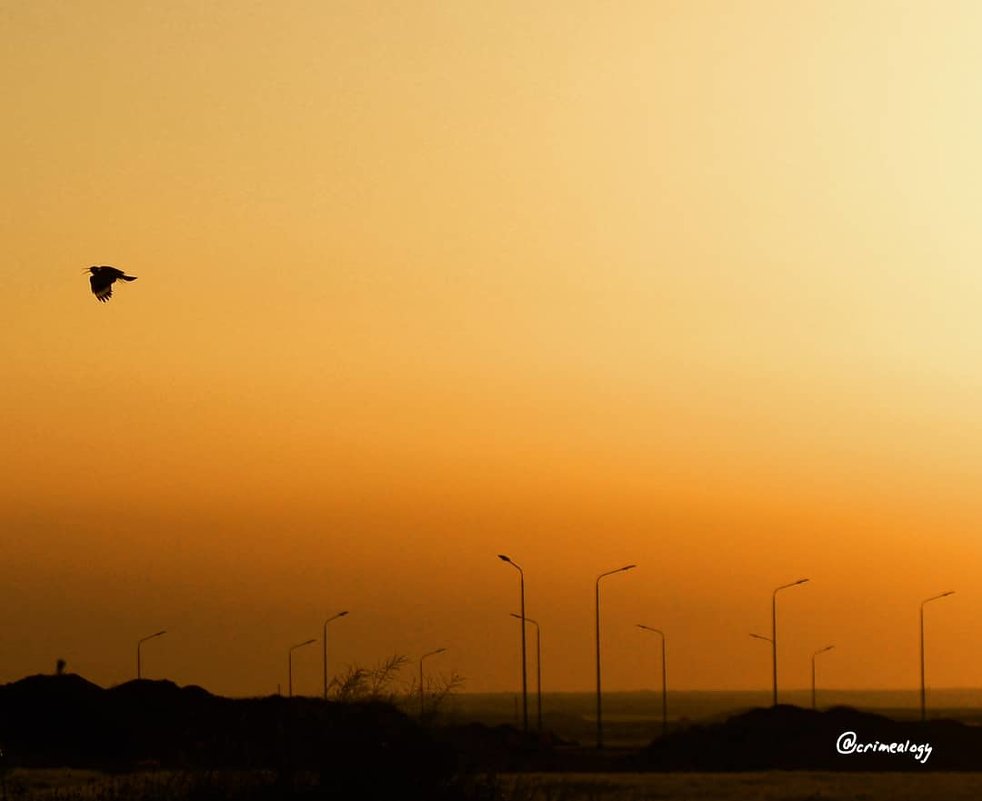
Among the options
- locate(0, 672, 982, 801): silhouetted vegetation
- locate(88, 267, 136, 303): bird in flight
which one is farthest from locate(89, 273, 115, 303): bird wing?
locate(0, 672, 982, 801): silhouetted vegetation

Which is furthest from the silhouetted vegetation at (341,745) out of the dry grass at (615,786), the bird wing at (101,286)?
the bird wing at (101,286)

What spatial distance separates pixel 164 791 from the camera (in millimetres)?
30875

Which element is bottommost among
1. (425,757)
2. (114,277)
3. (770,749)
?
(770,749)

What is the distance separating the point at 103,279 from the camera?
33.5 meters

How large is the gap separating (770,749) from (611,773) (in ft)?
73.2

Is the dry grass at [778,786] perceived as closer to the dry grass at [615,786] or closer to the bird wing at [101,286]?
the dry grass at [615,786]

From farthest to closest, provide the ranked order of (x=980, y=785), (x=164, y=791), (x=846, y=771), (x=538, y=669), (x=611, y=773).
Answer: (x=538, y=669) < (x=846, y=771) < (x=611, y=773) < (x=980, y=785) < (x=164, y=791)

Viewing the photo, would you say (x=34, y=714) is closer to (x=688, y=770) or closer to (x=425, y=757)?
(x=688, y=770)

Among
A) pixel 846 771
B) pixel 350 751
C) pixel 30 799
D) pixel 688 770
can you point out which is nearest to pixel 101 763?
pixel 688 770

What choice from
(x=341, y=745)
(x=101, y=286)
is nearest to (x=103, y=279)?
(x=101, y=286)

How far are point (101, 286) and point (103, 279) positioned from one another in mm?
267

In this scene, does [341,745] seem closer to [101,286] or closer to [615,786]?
[101,286]

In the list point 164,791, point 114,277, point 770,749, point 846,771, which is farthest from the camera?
point 770,749

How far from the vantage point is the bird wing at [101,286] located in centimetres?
3294
